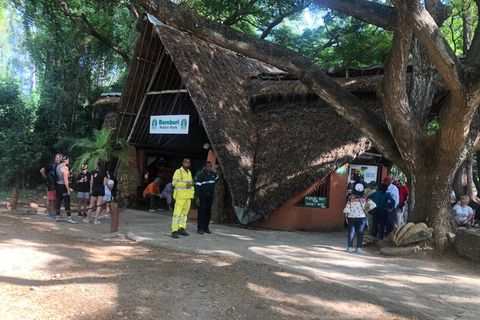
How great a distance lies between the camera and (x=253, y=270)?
6.05 meters

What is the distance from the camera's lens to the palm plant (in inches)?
456

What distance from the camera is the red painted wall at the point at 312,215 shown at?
10008 mm

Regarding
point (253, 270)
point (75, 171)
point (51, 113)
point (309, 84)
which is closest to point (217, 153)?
point (309, 84)

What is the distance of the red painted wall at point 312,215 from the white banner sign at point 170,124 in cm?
415

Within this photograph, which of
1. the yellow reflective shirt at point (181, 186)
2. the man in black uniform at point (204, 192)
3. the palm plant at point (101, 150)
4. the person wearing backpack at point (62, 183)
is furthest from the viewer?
the palm plant at point (101, 150)

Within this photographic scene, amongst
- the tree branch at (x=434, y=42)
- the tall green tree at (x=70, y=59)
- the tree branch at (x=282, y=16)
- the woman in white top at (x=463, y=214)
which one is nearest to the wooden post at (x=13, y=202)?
the tall green tree at (x=70, y=59)

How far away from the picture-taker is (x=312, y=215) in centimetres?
1020

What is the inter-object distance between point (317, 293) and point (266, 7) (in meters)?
16.7

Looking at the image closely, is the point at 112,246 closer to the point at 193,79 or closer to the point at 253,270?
the point at 253,270

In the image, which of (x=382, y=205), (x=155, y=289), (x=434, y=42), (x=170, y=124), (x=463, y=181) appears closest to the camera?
(x=155, y=289)

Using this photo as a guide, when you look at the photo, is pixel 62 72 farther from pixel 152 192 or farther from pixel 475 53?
pixel 475 53

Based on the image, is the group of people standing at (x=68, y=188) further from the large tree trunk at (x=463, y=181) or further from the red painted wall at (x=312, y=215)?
the large tree trunk at (x=463, y=181)

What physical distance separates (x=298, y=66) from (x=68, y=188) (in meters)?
6.47

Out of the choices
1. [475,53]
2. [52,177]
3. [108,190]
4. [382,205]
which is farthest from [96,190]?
[475,53]
